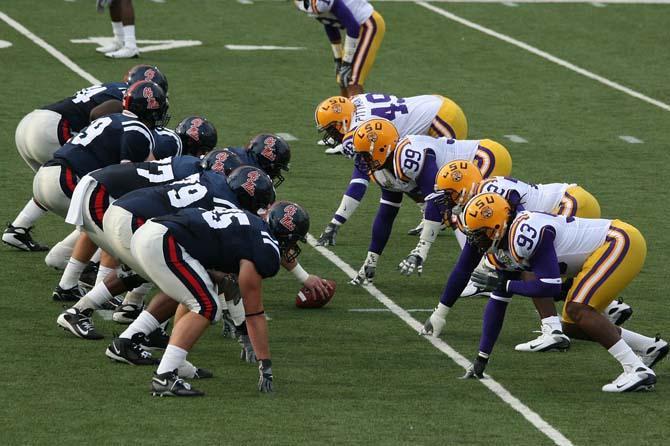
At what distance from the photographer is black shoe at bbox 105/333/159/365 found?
28.2 ft

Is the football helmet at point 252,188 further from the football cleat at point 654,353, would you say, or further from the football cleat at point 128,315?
the football cleat at point 654,353

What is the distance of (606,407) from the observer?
8.09 meters

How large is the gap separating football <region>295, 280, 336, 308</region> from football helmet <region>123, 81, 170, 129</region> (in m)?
1.53

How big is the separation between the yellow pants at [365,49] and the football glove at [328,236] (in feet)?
12.8

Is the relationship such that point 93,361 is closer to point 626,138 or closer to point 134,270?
point 134,270

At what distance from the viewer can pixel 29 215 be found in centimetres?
1123

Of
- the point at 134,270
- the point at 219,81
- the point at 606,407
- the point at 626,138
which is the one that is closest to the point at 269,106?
the point at 219,81

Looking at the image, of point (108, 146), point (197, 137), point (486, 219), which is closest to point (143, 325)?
point (108, 146)

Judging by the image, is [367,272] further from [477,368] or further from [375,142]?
[477,368]

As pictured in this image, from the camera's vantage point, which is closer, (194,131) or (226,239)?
(226,239)

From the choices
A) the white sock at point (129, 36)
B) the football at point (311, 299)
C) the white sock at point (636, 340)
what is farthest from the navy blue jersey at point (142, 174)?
the white sock at point (129, 36)

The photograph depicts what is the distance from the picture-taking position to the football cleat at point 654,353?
8.80 meters

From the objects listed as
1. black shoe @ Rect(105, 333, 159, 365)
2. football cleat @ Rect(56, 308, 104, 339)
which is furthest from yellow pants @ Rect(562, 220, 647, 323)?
football cleat @ Rect(56, 308, 104, 339)

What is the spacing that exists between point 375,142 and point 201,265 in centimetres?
249
